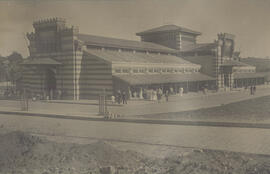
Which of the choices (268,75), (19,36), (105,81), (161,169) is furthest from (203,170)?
(268,75)

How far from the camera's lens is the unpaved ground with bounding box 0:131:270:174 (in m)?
8.62

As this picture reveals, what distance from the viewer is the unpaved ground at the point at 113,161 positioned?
8617mm

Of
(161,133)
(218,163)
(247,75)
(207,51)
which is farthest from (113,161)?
(247,75)

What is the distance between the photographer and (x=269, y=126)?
43.4 ft

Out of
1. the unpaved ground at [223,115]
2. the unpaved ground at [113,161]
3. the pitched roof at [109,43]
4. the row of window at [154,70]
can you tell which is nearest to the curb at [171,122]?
the unpaved ground at [223,115]

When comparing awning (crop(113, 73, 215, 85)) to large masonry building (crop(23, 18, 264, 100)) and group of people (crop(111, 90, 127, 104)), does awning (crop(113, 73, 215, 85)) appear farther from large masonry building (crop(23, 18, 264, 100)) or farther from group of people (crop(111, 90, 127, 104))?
group of people (crop(111, 90, 127, 104))

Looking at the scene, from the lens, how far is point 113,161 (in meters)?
9.59

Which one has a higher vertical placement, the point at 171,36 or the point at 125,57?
the point at 171,36

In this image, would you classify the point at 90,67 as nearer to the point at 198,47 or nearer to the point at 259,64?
the point at 198,47

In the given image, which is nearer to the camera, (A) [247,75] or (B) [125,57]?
(B) [125,57]

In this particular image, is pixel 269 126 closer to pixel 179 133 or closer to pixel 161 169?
pixel 179 133

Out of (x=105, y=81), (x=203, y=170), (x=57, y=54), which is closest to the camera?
(x=203, y=170)

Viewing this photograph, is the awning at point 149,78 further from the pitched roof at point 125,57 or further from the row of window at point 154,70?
the pitched roof at point 125,57

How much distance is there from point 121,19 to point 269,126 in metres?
7.74
